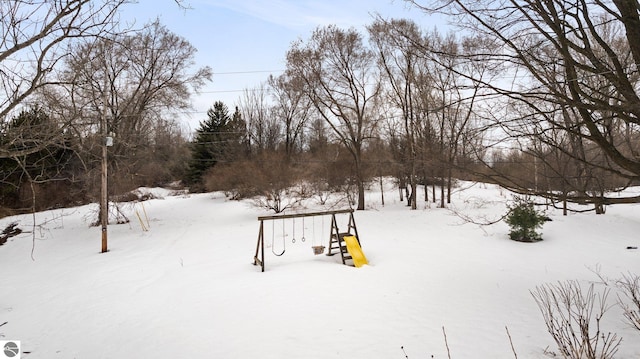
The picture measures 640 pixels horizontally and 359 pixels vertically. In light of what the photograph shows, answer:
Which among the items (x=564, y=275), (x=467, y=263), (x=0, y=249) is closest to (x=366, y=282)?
(x=467, y=263)

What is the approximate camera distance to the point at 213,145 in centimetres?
2803

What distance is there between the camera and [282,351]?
444 centimetres

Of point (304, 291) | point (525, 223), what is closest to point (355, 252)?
point (304, 291)

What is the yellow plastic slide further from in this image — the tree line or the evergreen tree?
the evergreen tree

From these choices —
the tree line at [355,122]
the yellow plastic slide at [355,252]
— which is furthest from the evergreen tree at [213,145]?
the yellow plastic slide at [355,252]

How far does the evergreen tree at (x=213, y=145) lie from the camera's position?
27812 mm

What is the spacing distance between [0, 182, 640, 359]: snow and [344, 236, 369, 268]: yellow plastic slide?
269mm

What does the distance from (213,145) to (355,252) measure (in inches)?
889

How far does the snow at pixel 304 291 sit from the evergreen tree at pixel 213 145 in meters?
14.3

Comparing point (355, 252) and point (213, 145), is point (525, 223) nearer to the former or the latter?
point (355, 252)

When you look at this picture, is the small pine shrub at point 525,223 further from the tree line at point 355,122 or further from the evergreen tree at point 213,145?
the evergreen tree at point 213,145

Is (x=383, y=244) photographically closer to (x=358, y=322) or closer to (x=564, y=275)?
(x=564, y=275)

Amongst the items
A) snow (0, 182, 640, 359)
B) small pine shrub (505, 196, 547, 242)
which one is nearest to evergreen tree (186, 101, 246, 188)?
snow (0, 182, 640, 359)

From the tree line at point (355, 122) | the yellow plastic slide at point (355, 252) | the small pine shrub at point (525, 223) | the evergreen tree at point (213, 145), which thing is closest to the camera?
the tree line at point (355, 122)
